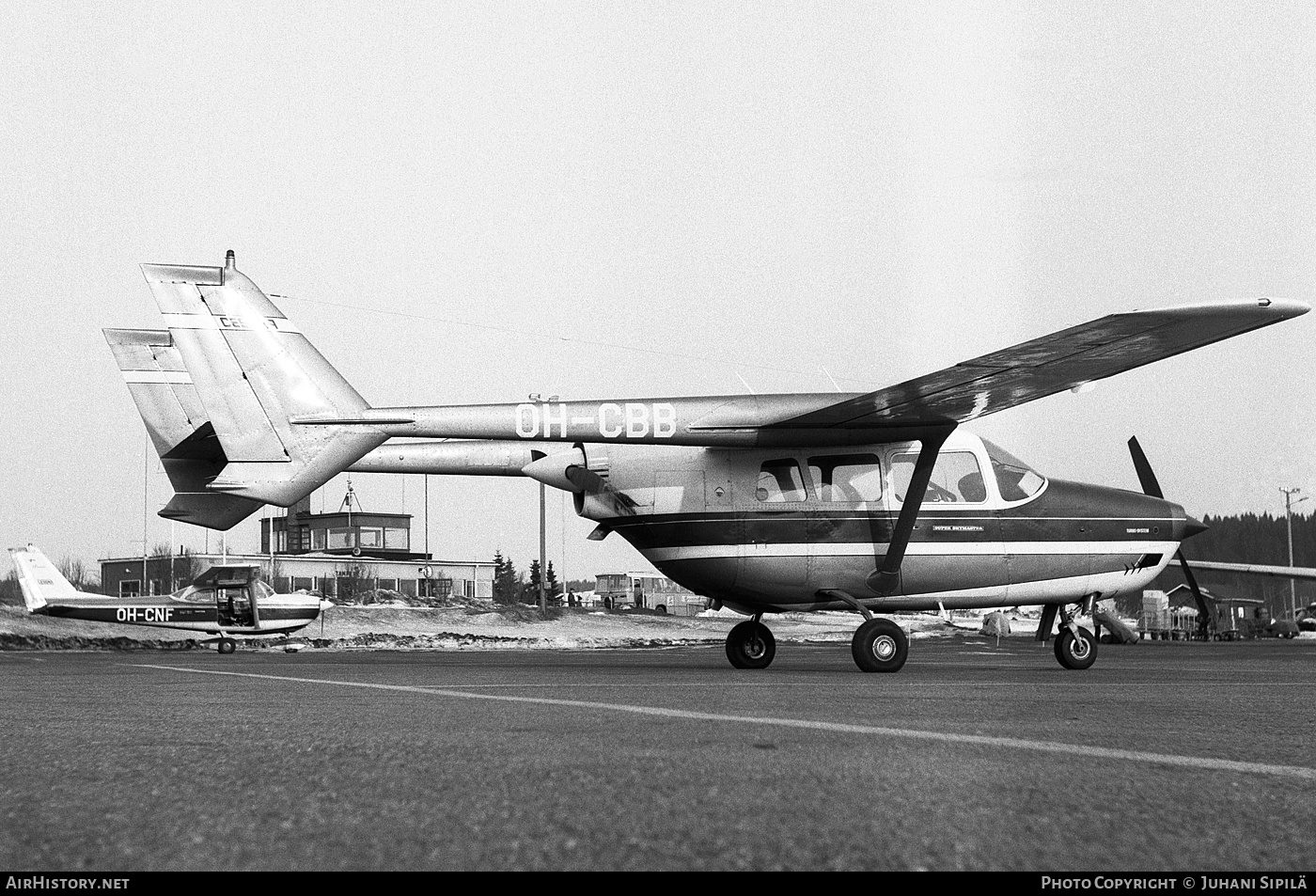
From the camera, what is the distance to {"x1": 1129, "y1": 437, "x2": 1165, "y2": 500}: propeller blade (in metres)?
16.7

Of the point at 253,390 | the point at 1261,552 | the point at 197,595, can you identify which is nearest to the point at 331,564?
the point at 197,595

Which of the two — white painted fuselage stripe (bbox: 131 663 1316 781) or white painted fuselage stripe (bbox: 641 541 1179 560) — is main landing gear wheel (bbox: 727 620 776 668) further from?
white painted fuselage stripe (bbox: 131 663 1316 781)

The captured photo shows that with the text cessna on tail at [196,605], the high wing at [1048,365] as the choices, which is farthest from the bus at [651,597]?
the high wing at [1048,365]

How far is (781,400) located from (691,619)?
41.3m

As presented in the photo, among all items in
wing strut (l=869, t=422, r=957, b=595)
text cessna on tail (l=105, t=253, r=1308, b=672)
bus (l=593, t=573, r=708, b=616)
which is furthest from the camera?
bus (l=593, t=573, r=708, b=616)

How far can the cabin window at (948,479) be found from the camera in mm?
13719

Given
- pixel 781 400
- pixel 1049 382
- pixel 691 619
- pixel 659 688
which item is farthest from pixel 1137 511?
pixel 691 619

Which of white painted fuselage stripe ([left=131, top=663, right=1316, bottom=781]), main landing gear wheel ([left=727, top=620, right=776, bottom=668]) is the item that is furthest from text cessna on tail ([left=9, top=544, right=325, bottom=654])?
white painted fuselage stripe ([left=131, top=663, right=1316, bottom=781])

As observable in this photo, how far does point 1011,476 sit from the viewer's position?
14.1m

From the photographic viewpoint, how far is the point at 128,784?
134 inches

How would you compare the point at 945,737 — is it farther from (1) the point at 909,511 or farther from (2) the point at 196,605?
(2) the point at 196,605

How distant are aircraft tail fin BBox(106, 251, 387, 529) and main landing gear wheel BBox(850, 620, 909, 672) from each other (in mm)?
5443

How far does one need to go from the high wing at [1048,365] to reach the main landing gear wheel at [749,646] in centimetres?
261
